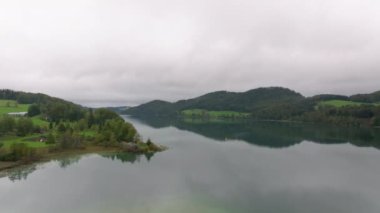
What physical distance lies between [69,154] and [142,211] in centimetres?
4115

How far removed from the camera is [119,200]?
37.6 meters

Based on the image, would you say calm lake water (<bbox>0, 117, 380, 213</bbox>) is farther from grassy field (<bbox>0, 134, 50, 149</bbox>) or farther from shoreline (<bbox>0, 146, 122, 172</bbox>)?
grassy field (<bbox>0, 134, 50, 149</bbox>)

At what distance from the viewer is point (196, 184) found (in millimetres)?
46000

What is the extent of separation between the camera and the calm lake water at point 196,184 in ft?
117

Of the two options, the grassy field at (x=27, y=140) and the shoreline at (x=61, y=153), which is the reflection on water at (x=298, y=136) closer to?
the shoreline at (x=61, y=153)

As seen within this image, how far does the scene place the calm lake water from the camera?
35688mm

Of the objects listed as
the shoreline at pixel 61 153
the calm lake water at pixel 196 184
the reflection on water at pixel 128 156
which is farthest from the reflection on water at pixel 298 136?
the shoreline at pixel 61 153

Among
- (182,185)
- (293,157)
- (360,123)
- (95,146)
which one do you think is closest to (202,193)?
(182,185)

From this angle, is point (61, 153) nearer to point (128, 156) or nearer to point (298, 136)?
point (128, 156)

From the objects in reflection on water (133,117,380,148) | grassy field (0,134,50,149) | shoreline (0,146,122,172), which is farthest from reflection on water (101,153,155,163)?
reflection on water (133,117,380,148)

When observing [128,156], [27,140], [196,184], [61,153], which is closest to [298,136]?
[128,156]

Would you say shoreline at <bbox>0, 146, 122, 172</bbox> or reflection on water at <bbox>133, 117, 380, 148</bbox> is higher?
shoreline at <bbox>0, 146, 122, 172</bbox>

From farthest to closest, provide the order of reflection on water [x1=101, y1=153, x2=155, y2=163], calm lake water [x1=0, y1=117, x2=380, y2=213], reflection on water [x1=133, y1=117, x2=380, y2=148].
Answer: reflection on water [x1=133, y1=117, x2=380, y2=148] < reflection on water [x1=101, y1=153, x2=155, y2=163] < calm lake water [x1=0, y1=117, x2=380, y2=213]

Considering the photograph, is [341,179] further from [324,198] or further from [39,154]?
[39,154]
